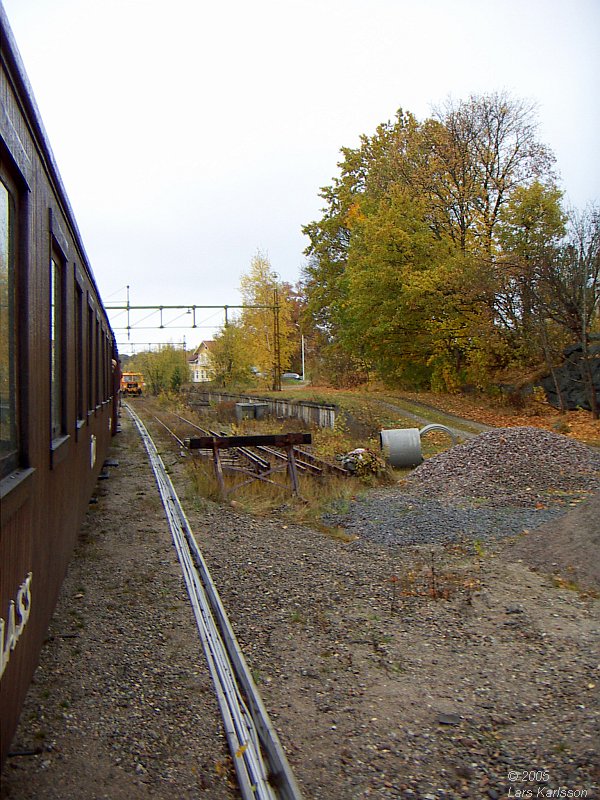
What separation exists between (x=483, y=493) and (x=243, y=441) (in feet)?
11.9

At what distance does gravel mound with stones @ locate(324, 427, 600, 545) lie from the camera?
8586 millimetres

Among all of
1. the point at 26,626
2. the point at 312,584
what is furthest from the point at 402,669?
the point at 26,626

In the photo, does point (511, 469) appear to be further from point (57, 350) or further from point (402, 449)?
point (57, 350)

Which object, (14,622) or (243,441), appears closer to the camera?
(14,622)

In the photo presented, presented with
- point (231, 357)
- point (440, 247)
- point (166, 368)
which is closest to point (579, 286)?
point (440, 247)

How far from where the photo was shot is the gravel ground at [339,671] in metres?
3.27

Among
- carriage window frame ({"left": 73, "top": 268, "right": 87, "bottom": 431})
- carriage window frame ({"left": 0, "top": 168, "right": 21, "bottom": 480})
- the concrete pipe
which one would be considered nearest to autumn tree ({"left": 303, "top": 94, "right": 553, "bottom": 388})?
the concrete pipe

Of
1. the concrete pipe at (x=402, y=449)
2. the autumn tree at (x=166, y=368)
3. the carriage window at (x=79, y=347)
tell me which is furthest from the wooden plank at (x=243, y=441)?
the autumn tree at (x=166, y=368)

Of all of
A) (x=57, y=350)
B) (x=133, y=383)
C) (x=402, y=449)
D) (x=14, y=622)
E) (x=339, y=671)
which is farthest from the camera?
(x=133, y=383)

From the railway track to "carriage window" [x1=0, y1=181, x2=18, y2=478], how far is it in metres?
1.73

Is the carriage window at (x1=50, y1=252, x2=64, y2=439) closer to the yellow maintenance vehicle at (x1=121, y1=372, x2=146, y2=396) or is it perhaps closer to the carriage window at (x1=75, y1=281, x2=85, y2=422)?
the carriage window at (x1=75, y1=281, x2=85, y2=422)

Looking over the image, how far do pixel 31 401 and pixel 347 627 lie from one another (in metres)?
2.90

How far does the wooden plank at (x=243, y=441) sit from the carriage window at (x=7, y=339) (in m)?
7.15

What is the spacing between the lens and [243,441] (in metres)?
10.7
